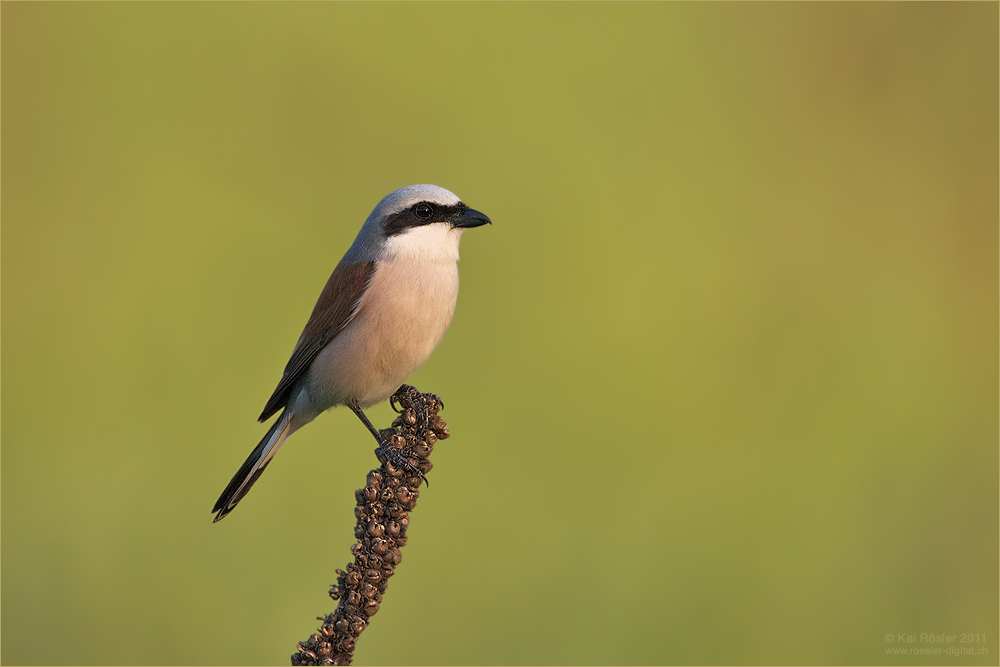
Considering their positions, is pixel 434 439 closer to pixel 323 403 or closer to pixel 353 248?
pixel 323 403

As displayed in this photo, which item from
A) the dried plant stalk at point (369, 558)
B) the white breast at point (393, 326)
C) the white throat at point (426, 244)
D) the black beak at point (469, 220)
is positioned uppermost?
the black beak at point (469, 220)

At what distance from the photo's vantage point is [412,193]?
2.67 meters

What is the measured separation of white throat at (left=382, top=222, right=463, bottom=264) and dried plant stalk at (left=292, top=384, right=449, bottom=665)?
3.02 ft

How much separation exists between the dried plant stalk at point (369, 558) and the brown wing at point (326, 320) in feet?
2.91

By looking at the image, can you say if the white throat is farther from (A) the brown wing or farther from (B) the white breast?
(A) the brown wing

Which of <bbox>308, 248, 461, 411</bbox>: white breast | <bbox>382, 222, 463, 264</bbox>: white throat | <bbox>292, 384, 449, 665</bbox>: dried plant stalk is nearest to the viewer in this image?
<bbox>292, 384, 449, 665</bbox>: dried plant stalk

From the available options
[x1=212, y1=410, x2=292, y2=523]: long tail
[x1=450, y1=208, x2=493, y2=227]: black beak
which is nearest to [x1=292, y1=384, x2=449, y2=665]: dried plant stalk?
[x1=212, y1=410, x2=292, y2=523]: long tail

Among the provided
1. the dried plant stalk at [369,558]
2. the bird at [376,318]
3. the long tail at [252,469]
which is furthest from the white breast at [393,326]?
the dried plant stalk at [369,558]

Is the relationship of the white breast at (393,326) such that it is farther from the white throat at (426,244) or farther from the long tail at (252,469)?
the long tail at (252,469)

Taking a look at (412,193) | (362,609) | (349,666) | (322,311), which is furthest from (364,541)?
(412,193)

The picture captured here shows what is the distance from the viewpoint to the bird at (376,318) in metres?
2.49

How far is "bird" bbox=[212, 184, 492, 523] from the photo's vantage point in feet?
8.16

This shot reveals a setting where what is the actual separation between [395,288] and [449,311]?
0.20 meters

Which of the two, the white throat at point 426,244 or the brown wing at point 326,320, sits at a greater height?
the white throat at point 426,244
